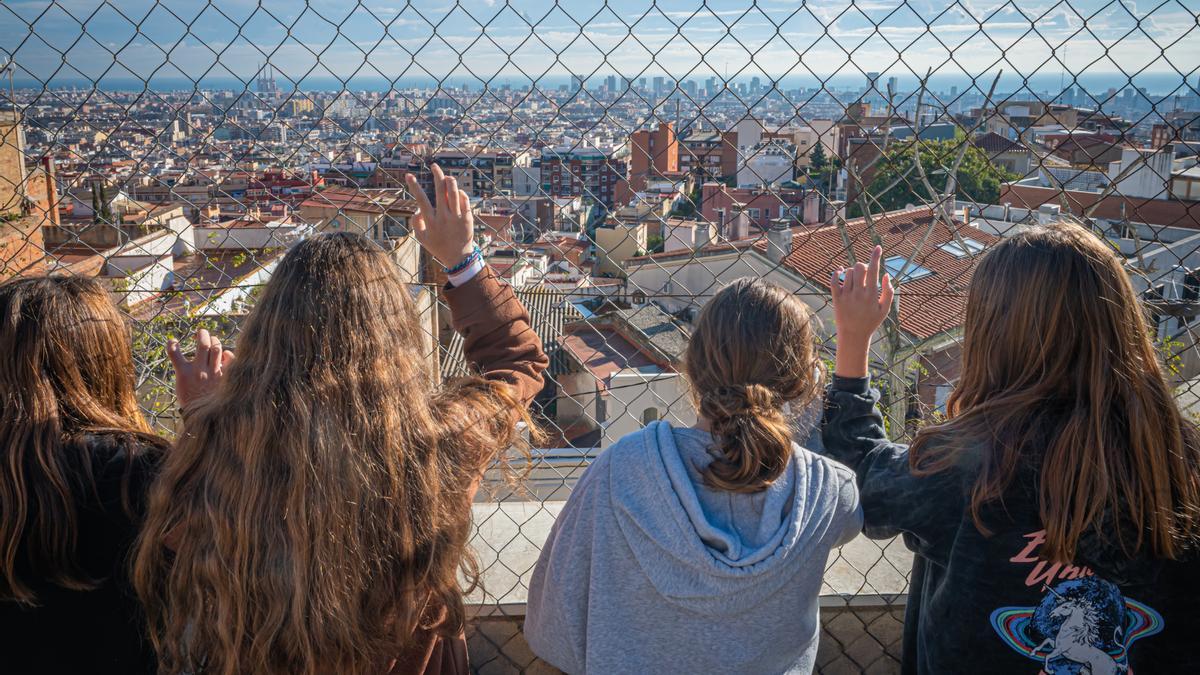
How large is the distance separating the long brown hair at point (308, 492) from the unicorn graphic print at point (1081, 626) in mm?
930

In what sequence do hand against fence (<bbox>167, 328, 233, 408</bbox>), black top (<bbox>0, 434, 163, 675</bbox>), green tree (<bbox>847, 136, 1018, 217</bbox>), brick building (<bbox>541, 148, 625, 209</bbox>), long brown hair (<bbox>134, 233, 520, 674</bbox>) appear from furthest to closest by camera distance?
brick building (<bbox>541, 148, 625, 209</bbox>) → green tree (<bbox>847, 136, 1018, 217</bbox>) → hand against fence (<bbox>167, 328, 233, 408</bbox>) → black top (<bbox>0, 434, 163, 675</bbox>) → long brown hair (<bbox>134, 233, 520, 674</bbox>)

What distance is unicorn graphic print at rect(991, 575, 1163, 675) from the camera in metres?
1.38

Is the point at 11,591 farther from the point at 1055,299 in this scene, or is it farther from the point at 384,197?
the point at 1055,299

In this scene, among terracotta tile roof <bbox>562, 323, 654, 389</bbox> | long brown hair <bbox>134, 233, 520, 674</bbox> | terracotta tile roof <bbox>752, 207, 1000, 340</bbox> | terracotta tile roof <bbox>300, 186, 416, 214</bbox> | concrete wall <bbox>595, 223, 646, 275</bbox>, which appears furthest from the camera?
terracotta tile roof <bbox>562, 323, 654, 389</bbox>

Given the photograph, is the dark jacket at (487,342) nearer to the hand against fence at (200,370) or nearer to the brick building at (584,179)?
the hand against fence at (200,370)

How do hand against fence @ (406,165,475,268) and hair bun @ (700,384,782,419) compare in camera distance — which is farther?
hand against fence @ (406,165,475,268)

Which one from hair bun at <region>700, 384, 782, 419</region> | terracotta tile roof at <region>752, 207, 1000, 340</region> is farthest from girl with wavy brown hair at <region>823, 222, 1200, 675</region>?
terracotta tile roof at <region>752, 207, 1000, 340</region>

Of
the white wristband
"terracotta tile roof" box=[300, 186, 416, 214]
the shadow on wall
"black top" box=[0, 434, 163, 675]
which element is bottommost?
the shadow on wall

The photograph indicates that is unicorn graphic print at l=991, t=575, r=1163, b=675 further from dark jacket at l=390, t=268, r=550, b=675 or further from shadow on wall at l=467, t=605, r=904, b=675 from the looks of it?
dark jacket at l=390, t=268, r=550, b=675

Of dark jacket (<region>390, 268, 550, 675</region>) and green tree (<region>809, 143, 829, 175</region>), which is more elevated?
green tree (<region>809, 143, 829, 175</region>)

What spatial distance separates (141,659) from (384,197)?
1.10 metres

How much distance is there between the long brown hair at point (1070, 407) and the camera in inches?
50.7

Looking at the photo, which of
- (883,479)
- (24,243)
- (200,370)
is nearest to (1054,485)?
(883,479)

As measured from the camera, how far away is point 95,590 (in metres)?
1.37
